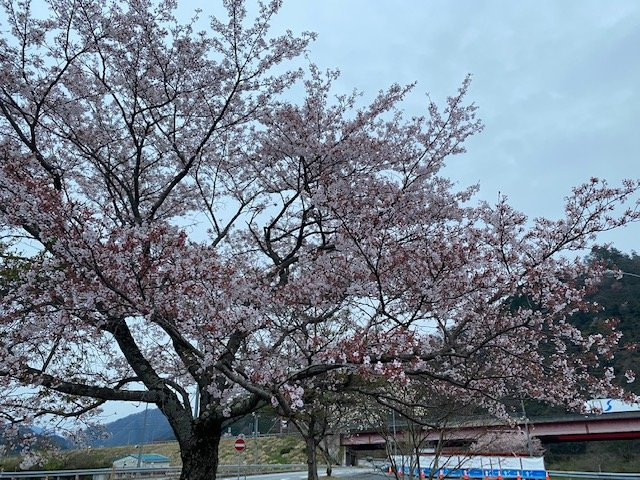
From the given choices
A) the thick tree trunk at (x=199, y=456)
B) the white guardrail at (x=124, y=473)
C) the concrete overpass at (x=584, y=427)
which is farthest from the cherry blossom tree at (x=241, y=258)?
the concrete overpass at (x=584, y=427)

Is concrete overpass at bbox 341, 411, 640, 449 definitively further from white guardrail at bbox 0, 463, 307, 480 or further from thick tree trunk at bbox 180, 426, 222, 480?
thick tree trunk at bbox 180, 426, 222, 480

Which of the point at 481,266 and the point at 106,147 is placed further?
the point at 106,147

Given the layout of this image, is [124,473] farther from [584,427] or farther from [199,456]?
[584,427]

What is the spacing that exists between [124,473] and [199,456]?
44.3 ft

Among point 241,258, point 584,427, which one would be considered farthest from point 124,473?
point 584,427

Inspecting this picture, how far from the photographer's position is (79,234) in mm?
3928

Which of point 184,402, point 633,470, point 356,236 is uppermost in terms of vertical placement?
point 356,236

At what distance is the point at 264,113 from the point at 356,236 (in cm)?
275

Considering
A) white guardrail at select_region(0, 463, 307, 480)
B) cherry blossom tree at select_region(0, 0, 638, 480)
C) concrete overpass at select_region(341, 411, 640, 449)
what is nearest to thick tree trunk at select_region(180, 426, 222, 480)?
cherry blossom tree at select_region(0, 0, 638, 480)

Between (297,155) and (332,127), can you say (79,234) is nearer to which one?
(297,155)

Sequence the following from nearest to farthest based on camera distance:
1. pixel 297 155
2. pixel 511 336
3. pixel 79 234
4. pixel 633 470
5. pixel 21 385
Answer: pixel 79 234 < pixel 21 385 < pixel 511 336 < pixel 297 155 < pixel 633 470

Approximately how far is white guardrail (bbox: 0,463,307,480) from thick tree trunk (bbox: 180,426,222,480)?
23.3 ft

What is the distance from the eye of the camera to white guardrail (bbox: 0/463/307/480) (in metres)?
12.6

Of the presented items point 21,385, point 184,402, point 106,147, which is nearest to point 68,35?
point 106,147
